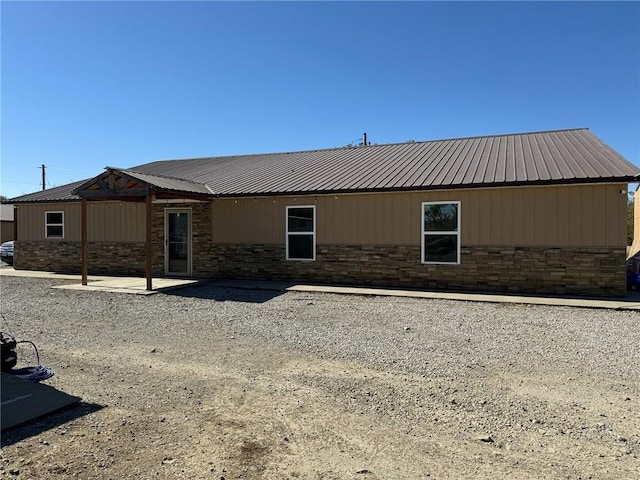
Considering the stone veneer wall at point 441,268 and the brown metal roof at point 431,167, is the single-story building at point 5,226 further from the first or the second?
the stone veneer wall at point 441,268

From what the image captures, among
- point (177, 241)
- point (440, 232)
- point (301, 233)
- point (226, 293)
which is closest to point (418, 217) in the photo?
point (440, 232)

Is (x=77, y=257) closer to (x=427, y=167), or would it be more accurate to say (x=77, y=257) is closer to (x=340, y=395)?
(x=427, y=167)

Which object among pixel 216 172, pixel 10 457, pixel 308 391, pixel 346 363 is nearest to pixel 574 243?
pixel 346 363

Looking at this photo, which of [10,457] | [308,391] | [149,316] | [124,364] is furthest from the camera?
[149,316]

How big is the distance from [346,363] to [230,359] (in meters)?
1.38

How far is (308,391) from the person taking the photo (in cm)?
436

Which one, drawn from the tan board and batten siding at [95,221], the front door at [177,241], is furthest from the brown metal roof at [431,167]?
the tan board and batten siding at [95,221]

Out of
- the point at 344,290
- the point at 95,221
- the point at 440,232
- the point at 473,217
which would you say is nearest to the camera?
the point at 473,217

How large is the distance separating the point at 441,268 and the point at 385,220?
71.1 inches

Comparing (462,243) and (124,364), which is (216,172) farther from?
(124,364)

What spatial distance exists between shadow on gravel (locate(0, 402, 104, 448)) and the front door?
10209 millimetres

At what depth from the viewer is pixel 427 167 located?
12.5m

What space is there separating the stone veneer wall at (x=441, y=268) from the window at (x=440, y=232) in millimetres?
207

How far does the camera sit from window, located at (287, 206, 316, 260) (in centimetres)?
1233
